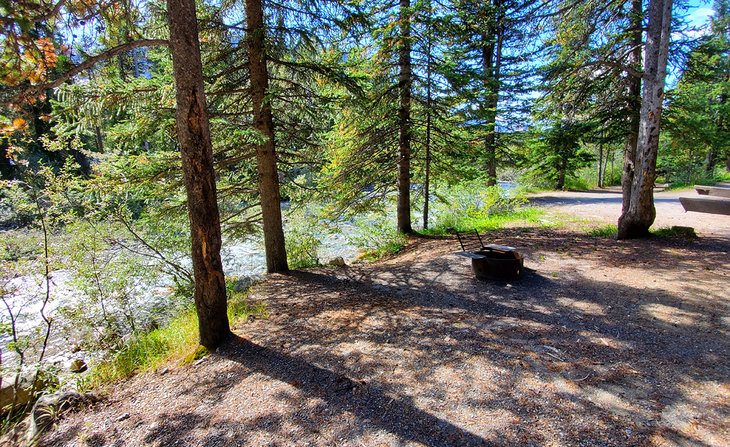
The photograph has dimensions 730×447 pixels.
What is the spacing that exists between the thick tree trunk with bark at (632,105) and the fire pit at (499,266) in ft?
13.2

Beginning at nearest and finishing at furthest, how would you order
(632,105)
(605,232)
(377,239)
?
1. (605,232)
2. (632,105)
3. (377,239)

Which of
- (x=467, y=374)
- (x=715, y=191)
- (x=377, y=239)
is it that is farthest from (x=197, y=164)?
(x=715, y=191)

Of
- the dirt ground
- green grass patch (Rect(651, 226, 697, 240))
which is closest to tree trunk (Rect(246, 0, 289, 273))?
the dirt ground

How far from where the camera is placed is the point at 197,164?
3.55 metres

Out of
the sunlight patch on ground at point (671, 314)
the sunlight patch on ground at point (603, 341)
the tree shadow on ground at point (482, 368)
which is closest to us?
the tree shadow on ground at point (482, 368)

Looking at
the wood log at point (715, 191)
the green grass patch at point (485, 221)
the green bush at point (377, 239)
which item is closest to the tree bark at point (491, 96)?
the green grass patch at point (485, 221)

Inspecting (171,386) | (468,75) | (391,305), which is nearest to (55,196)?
(171,386)

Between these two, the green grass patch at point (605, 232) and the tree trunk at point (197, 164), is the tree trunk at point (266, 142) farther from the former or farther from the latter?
the green grass patch at point (605, 232)

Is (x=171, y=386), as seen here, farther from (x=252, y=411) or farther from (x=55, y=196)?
(x=55, y=196)

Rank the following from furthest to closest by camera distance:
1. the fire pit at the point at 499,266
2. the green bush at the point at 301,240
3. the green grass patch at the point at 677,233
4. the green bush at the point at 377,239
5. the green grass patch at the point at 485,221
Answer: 1. the green grass patch at the point at 485,221
2. the green bush at the point at 377,239
3. the green bush at the point at 301,240
4. the green grass patch at the point at 677,233
5. the fire pit at the point at 499,266

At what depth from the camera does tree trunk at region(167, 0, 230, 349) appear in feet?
11.2

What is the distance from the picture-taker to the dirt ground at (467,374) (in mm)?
2344

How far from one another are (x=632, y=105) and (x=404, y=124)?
18.2ft

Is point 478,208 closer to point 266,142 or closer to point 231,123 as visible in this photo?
point 266,142
